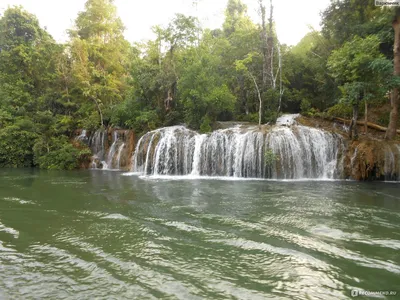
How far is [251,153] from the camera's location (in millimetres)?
13227

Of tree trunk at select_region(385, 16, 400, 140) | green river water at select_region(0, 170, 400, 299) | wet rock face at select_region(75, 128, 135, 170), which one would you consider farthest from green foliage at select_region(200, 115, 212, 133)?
green river water at select_region(0, 170, 400, 299)

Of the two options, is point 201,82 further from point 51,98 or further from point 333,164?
point 51,98

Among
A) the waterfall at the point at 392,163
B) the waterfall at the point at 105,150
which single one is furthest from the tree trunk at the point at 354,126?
the waterfall at the point at 105,150

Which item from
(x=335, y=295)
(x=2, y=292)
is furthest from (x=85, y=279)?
(x=335, y=295)

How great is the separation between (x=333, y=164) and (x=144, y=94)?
521 inches

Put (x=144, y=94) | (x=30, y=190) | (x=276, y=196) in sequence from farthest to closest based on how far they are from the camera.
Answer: (x=144, y=94), (x=30, y=190), (x=276, y=196)

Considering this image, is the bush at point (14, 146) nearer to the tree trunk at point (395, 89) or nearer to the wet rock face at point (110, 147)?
the wet rock face at point (110, 147)

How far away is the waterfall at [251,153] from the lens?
12.7 m

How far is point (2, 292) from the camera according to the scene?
2.87 m

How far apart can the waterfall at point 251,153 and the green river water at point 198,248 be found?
5.32 metres

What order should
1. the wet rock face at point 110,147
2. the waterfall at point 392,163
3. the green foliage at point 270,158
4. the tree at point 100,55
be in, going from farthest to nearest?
1. the tree at point 100,55
2. the wet rock face at point 110,147
3. the green foliage at point 270,158
4. the waterfall at point 392,163

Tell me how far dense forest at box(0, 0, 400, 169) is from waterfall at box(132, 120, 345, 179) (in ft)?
5.17

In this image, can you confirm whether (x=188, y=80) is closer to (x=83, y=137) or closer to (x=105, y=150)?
(x=105, y=150)

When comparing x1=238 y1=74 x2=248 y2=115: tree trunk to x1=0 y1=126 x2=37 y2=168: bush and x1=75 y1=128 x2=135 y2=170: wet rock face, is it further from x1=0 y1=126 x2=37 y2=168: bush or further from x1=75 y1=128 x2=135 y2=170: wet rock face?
x1=0 y1=126 x2=37 y2=168: bush
